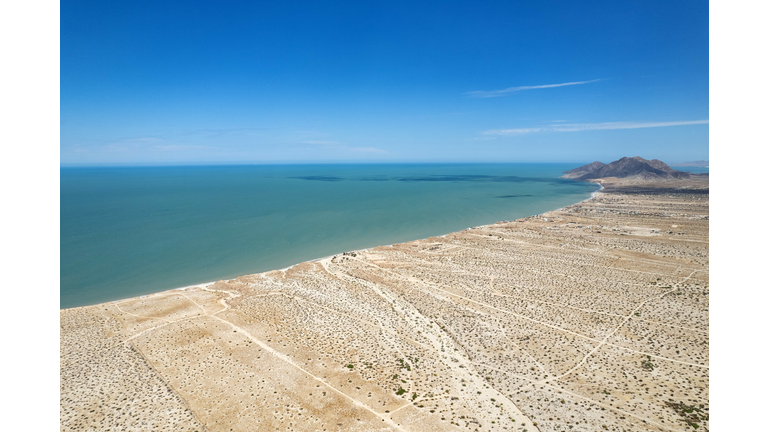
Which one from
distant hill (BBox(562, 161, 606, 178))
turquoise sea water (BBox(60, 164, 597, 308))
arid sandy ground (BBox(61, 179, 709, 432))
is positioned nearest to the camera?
arid sandy ground (BBox(61, 179, 709, 432))

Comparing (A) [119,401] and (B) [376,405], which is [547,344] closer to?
(B) [376,405]

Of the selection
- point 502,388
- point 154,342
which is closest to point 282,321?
point 154,342

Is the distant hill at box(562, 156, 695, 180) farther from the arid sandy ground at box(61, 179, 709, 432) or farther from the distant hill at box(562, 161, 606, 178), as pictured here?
the arid sandy ground at box(61, 179, 709, 432)

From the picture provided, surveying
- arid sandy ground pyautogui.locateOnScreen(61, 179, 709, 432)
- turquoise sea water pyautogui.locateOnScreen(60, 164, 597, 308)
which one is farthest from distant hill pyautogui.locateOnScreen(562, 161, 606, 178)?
arid sandy ground pyautogui.locateOnScreen(61, 179, 709, 432)

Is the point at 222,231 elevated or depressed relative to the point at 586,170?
depressed

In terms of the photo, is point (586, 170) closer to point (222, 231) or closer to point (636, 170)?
point (636, 170)

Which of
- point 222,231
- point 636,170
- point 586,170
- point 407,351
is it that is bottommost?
point 407,351

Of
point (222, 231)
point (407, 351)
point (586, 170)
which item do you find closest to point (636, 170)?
point (586, 170)
